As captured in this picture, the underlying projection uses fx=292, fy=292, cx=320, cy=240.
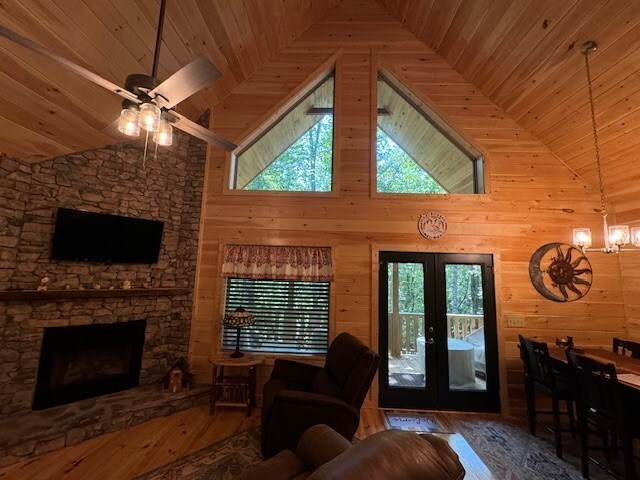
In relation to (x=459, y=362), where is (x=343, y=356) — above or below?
above

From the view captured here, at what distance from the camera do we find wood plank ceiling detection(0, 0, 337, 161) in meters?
2.29

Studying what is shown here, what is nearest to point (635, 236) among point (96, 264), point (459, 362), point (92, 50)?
point (459, 362)

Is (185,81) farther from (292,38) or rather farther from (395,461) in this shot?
(292,38)

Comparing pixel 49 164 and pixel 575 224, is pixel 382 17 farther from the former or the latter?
pixel 49 164

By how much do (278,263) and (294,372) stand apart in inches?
54.7

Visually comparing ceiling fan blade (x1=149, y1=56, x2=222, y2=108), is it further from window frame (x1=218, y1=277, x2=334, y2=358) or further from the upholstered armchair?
window frame (x1=218, y1=277, x2=334, y2=358)

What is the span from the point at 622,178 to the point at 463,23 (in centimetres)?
282

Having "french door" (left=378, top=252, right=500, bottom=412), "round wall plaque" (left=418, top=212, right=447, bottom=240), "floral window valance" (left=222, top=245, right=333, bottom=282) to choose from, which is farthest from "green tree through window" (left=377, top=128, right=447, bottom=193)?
"floral window valance" (left=222, top=245, right=333, bottom=282)

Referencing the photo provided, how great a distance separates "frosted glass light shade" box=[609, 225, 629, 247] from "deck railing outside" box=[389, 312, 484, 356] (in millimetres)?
1658

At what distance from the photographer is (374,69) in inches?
174

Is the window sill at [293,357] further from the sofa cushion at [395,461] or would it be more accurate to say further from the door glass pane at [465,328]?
the sofa cushion at [395,461]

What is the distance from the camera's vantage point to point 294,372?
3232 mm

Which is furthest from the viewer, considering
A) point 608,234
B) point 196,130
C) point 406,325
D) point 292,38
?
point 292,38

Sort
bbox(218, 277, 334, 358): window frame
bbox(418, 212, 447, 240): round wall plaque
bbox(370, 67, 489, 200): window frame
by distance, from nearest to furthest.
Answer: bbox(218, 277, 334, 358): window frame < bbox(418, 212, 447, 240): round wall plaque < bbox(370, 67, 489, 200): window frame
